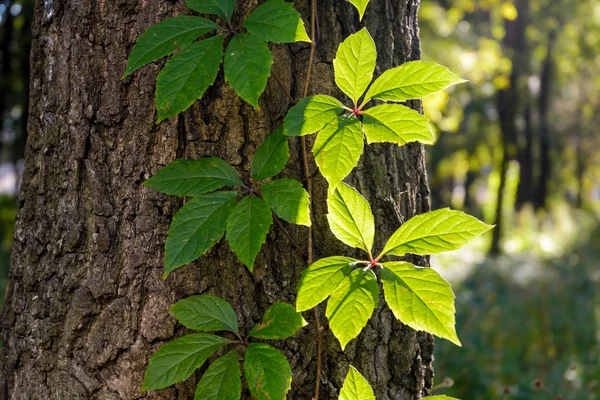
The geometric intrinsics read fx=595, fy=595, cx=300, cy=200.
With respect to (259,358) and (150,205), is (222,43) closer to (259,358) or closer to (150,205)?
(150,205)

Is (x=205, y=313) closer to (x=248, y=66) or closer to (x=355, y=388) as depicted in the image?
(x=355, y=388)

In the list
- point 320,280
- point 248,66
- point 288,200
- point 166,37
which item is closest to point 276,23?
point 248,66

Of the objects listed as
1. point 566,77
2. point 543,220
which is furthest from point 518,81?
point 543,220

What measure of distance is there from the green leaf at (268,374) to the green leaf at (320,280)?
11 centimetres

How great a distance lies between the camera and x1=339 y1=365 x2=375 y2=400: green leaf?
1.21 m

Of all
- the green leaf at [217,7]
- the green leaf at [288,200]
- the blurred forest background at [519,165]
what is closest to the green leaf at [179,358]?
the green leaf at [288,200]

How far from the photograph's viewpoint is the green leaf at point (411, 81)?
1.16 metres

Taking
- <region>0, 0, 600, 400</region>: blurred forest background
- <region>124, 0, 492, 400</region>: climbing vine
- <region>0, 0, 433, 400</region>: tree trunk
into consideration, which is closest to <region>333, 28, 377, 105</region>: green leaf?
<region>124, 0, 492, 400</region>: climbing vine

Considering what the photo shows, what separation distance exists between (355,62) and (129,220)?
1.88 ft

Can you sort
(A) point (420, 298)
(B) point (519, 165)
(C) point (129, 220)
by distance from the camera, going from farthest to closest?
1. (B) point (519, 165)
2. (C) point (129, 220)
3. (A) point (420, 298)

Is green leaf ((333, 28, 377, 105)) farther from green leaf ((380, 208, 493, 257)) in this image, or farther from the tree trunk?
green leaf ((380, 208, 493, 257))

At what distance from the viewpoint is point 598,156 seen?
68.2ft

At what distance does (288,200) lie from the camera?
1.16 metres

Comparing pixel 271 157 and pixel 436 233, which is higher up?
pixel 271 157
